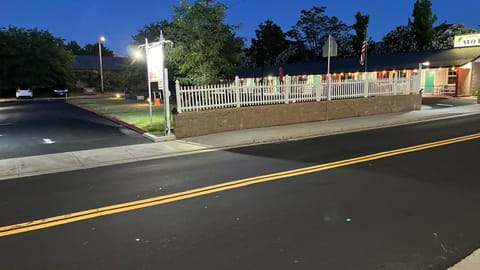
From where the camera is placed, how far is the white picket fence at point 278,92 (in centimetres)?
1214

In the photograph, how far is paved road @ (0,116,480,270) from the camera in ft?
12.8

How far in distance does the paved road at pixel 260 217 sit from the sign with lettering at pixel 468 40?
2511 centimetres

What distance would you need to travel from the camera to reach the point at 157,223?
4.83m

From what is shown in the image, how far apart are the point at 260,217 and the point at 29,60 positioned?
51756 millimetres

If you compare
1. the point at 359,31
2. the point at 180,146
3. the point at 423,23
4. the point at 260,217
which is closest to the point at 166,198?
the point at 260,217

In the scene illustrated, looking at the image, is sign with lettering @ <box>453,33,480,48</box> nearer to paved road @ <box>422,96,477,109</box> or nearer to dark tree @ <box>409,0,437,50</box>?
paved road @ <box>422,96,477,109</box>

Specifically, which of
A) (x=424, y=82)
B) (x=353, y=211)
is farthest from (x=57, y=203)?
(x=424, y=82)

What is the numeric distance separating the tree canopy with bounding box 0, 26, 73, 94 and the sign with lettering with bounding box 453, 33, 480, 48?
47.3 metres

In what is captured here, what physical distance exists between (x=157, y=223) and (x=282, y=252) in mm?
1779

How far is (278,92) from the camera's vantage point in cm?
1402

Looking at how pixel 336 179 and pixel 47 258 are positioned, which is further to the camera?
pixel 336 179

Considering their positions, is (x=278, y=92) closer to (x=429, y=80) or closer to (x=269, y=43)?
(x=429, y=80)

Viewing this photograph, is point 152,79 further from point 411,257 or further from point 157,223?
point 411,257

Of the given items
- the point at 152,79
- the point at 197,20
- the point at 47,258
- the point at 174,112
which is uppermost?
the point at 197,20
